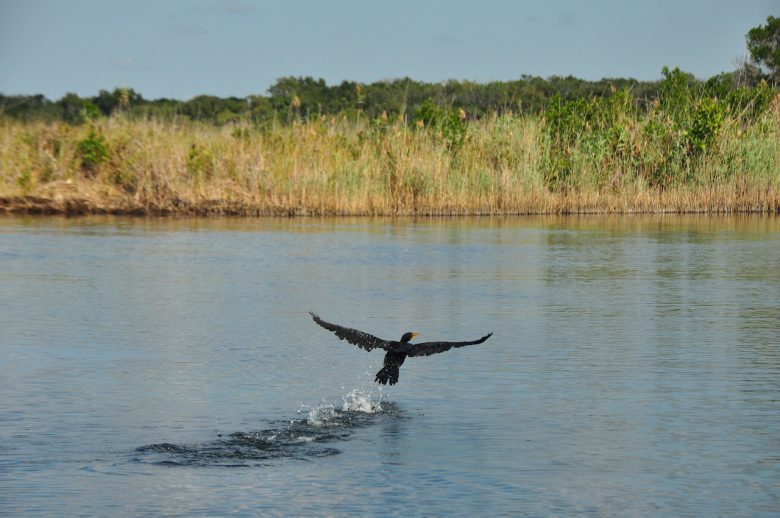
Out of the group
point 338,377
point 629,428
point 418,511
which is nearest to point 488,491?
point 418,511

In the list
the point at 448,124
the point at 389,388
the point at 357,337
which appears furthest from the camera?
the point at 448,124

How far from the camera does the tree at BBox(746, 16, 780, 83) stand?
4762 cm

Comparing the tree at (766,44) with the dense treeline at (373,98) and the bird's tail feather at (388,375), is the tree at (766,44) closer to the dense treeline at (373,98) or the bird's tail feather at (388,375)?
the dense treeline at (373,98)

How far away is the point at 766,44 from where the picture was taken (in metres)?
48.7

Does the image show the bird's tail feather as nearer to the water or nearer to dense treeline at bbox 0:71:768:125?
the water

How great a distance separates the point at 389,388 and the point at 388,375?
0.85 meters

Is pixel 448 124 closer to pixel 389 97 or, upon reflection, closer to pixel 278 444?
pixel 278 444

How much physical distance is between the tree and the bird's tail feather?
140 ft

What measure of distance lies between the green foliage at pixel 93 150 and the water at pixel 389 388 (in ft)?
30.4

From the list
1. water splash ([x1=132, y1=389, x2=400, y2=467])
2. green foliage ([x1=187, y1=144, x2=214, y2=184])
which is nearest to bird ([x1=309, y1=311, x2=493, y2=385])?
water splash ([x1=132, y1=389, x2=400, y2=467])

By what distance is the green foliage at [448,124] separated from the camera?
26375 mm

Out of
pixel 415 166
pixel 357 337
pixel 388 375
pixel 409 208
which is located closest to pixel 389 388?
pixel 388 375

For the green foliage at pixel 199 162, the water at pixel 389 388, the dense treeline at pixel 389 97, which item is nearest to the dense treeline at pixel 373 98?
the dense treeline at pixel 389 97

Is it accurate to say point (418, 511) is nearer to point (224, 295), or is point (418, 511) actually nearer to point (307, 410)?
point (307, 410)
